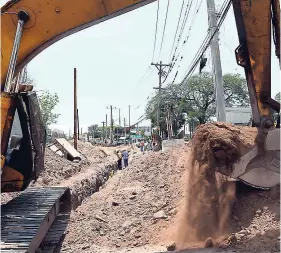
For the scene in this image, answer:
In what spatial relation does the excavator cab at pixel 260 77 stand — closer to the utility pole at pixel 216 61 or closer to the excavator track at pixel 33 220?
the excavator track at pixel 33 220

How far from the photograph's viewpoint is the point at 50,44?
13.7 feet

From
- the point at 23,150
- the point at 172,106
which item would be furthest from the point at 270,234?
the point at 172,106

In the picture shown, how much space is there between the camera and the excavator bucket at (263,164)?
4.93 m

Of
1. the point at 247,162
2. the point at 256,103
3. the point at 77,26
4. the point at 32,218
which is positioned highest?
the point at 77,26

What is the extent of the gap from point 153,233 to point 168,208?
0.95 metres

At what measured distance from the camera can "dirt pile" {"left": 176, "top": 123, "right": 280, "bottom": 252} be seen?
5176 mm

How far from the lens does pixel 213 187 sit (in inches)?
224

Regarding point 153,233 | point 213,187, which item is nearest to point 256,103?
point 213,187

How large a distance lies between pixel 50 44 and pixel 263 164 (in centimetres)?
291

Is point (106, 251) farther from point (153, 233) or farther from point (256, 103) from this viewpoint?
point (256, 103)

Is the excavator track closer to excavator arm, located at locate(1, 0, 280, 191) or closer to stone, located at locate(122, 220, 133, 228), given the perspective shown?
excavator arm, located at locate(1, 0, 280, 191)

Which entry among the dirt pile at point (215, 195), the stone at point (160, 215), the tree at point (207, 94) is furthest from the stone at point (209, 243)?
the tree at point (207, 94)

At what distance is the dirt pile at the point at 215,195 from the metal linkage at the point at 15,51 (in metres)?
2.76

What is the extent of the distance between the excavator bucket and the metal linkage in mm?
2880
